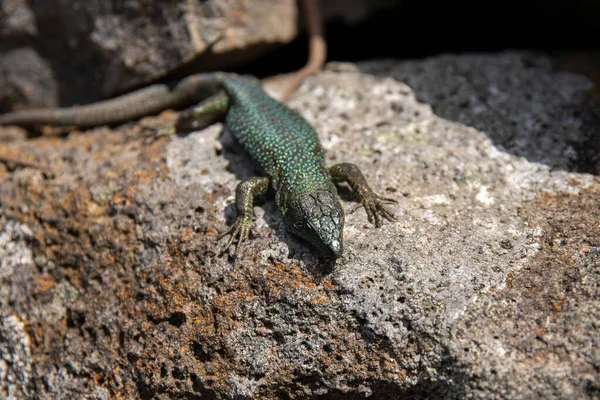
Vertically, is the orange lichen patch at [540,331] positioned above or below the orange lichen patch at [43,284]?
above

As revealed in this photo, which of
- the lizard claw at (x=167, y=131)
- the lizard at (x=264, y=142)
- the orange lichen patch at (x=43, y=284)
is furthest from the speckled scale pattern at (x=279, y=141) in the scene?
the orange lichen patch at (x=43, y=284)

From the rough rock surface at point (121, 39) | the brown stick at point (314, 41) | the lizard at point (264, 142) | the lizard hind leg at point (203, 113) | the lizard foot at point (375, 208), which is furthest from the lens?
the brown stick at point (314, 41)

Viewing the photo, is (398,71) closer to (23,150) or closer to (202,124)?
(202,124)

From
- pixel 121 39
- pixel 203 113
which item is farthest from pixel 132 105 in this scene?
pixel 203 113

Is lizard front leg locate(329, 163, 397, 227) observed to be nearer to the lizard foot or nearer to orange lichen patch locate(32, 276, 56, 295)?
the lizard foot

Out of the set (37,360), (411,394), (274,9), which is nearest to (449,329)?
(411,394)

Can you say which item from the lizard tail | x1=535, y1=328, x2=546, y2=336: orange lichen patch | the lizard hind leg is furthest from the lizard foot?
the lizard tail

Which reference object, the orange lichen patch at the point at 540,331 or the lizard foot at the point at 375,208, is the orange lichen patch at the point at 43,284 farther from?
the orange lichen patch at the point at 540,331
